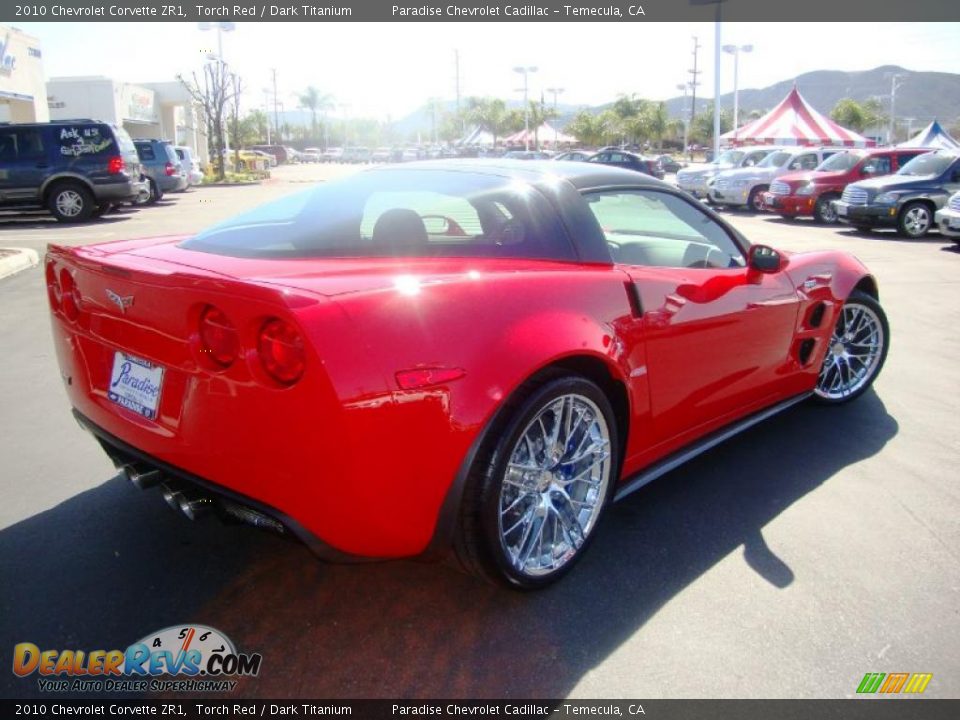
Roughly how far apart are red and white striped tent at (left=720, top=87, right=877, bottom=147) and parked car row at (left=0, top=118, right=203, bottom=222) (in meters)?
28.9

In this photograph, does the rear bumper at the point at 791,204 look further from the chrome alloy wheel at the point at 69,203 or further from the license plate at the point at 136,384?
the license plate at the point at 136,384

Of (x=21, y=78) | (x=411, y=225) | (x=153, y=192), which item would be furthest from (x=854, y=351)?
(x=21, y=78)

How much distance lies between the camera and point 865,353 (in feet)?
15.0

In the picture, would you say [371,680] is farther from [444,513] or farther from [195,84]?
[195,84]

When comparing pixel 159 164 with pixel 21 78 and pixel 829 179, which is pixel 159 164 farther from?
pixel 829 179

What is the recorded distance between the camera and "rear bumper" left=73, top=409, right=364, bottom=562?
2074 millimetres

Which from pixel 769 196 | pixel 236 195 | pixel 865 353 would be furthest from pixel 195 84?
pixel 865 353

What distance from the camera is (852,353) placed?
15.0 ft

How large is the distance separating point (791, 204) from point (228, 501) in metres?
17.4

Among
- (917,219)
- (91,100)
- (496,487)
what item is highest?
(91,100)

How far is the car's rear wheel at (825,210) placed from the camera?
663 inches

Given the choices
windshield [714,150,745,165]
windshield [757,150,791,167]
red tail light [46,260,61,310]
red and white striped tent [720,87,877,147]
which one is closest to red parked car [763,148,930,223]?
windshield [757,150,791,167]

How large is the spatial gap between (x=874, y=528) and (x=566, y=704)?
1709 mm

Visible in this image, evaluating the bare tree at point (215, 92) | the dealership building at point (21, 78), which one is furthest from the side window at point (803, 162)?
the bare tree at point (215, 92)
